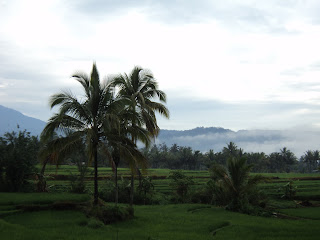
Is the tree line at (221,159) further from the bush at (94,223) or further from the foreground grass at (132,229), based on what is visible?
the bush at (94,223)

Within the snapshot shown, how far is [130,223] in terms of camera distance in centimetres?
1281

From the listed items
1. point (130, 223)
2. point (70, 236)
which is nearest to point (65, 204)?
point (130, 223)

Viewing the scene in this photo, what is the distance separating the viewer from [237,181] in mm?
19391

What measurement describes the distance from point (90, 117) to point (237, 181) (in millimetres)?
10683

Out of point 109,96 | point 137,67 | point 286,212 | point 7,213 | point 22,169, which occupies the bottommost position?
point 286,212

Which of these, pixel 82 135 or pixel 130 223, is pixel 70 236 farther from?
pixel 82 135

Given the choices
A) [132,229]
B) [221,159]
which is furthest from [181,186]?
[221,159]

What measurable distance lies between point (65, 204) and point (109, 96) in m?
5.14

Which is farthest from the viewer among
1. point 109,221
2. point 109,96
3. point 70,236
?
point 109,96

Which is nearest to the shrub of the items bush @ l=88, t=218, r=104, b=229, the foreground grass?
the foreground grass

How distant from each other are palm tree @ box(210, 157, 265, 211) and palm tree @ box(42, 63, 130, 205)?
27.8ft

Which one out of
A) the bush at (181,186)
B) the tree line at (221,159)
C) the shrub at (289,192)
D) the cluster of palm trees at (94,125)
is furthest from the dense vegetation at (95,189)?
the tree line at (221,159)

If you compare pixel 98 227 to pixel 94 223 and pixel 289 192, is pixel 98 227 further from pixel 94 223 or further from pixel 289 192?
pixel 289 192

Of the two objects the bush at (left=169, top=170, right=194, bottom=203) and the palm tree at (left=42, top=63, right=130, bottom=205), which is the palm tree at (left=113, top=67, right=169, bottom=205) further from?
the bush at (left=169, top=170, right=194, bottom=203)
